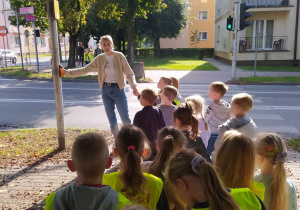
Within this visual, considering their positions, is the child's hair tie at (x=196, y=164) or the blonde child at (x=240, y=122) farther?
the blonde child at (x=240, y=122)

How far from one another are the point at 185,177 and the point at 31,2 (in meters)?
20.0

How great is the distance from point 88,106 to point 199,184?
876 cm

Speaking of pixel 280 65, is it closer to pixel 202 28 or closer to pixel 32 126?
pixel 32 126

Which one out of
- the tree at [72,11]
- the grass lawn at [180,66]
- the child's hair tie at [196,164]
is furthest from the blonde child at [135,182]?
the grass lawn at [180,66]

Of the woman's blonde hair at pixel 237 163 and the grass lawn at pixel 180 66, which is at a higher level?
the woman's blonde hair at pixel 237 163

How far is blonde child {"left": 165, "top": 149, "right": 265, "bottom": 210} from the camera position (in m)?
1.56

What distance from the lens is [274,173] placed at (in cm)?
228

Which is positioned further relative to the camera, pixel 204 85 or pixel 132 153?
pixel 204 85

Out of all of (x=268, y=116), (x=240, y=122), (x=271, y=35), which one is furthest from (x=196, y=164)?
(x=271, y=35)

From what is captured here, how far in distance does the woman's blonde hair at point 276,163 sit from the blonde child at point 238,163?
0.18 meters

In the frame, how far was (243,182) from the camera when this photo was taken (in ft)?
6.98

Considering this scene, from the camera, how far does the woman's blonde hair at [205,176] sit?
1.55m

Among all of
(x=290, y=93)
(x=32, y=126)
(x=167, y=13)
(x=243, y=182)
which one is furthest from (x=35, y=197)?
(x=167, y=13)

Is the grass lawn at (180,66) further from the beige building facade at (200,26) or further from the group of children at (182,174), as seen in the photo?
the beige building facade at (200,26)
